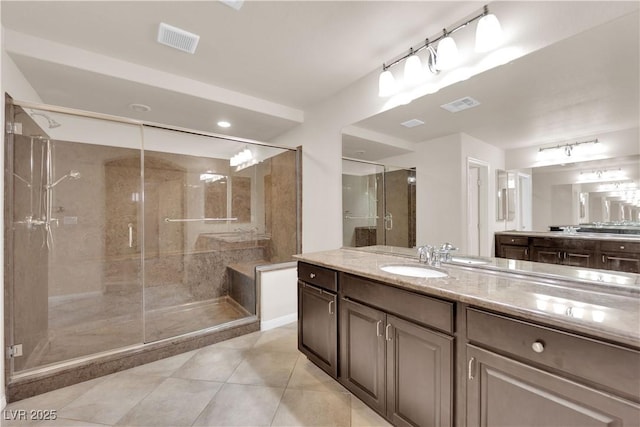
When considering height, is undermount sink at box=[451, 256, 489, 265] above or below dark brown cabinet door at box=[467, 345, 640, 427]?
above

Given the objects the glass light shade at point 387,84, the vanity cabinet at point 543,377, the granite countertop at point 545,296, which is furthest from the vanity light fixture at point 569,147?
the glass light shade at point 387,84

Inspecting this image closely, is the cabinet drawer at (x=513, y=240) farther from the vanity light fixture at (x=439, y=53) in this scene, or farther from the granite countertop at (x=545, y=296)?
the vanity light fixture at (x=439, y=53)

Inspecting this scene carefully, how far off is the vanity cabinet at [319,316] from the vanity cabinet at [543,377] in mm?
877

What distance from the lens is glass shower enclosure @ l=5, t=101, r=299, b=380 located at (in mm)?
2035

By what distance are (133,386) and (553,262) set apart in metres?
2.66

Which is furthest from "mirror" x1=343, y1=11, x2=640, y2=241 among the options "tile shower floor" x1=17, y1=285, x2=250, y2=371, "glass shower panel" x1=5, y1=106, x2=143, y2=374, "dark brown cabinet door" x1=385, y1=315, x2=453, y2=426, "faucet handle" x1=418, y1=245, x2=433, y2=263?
"glass shower panel" x1=5, y1=106, x2=143, y2=374

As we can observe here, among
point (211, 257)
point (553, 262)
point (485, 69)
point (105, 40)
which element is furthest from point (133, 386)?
point (485, 69)

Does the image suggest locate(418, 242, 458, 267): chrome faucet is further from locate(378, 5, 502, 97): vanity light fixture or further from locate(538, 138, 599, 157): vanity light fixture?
locate(378, 5, 502, 97): vanity light fixture

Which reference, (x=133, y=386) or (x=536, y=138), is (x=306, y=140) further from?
(x=133, y=386)

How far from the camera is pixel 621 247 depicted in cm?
117

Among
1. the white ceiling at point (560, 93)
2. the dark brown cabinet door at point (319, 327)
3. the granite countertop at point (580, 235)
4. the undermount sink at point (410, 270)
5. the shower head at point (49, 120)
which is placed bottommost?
the dark brown cabinet door at point (319, 327)

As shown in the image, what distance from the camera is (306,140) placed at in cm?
329

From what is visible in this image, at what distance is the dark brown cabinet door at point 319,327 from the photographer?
5.92 ft

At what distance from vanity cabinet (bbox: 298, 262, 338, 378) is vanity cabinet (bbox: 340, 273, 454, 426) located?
3.2 inches
